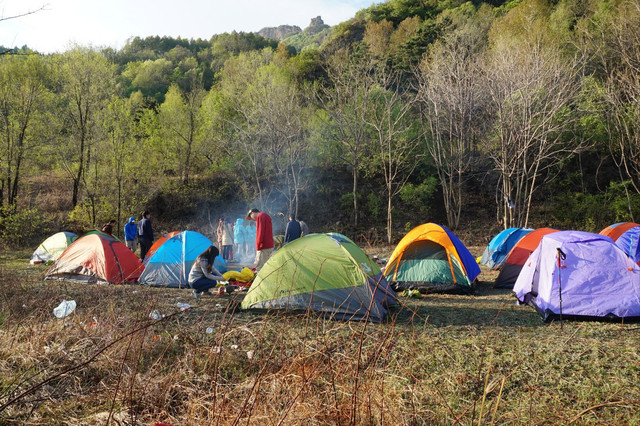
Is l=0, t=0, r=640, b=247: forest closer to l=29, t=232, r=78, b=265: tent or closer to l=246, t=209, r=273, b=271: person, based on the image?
l=29, t=232, r=78, b=265: tent

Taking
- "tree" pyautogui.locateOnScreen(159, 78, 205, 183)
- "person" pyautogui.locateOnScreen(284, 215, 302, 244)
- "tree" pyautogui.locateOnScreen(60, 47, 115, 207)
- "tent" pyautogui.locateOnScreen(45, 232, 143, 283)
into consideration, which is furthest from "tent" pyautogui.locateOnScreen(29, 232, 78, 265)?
"tree" pyautogui.locateOnScreen(159, 78, 205, 183)

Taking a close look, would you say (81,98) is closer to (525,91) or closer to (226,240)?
(226,240)

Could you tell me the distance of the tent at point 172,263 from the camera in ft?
29.5

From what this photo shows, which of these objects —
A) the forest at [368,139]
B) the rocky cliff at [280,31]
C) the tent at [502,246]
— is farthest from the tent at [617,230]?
the rocky cliff at [280,31]

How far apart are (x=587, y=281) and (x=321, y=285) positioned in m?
4.10

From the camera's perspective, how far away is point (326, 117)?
22984mm

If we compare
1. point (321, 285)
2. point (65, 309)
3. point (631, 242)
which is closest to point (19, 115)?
point (65, 309)

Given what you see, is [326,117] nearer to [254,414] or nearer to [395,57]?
[395,57]

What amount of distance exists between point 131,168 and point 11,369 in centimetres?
1691

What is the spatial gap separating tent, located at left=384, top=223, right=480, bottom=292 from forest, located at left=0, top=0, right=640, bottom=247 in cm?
894

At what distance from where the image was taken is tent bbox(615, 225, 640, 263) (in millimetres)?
10031

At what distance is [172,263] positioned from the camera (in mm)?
9125

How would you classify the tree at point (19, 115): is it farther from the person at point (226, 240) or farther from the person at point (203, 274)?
the person at point (203, 274)

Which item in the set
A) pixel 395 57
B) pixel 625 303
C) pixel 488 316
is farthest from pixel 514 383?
pixel 395 57
